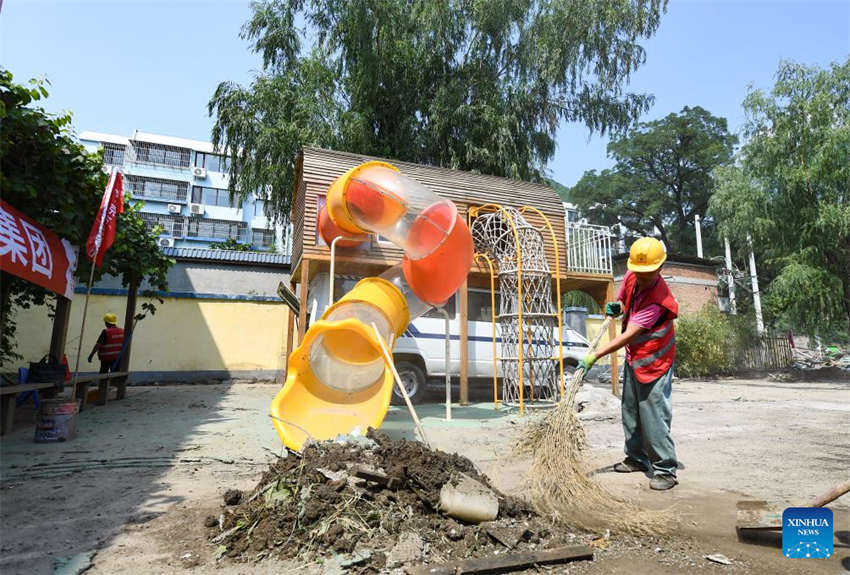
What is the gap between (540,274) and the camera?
9.00m

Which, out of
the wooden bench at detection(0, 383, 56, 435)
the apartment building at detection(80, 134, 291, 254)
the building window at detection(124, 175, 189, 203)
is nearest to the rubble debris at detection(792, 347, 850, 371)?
the wooden bench at detection(0, 383, 56, 435)

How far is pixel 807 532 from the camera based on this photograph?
233cm

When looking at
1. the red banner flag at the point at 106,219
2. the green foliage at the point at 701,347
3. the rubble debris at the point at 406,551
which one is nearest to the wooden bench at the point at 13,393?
the red banner flag at the point at 106,219

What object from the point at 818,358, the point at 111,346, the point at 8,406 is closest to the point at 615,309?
the point at 8,406

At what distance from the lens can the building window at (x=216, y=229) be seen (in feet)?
137

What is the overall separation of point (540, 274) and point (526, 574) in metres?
7.05

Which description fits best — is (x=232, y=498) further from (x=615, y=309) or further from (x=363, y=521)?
(x=615, y=309)

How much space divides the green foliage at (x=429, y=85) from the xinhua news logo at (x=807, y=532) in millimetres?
14812

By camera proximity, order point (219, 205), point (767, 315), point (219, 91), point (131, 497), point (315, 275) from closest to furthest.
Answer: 1. point (131, 497)
2. point (315, 275)
3. point (219, 91)
4. point (767, 315)
5. point (219, 205)

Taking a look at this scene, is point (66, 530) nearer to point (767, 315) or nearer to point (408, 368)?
point (408, 368)

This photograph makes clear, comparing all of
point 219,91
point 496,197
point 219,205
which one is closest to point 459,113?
point 496,197

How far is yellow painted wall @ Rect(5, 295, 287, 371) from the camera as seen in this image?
12312 mm

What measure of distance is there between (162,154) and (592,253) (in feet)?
135

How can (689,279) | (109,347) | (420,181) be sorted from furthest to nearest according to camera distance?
(689,279), (420,181), (109,347)
